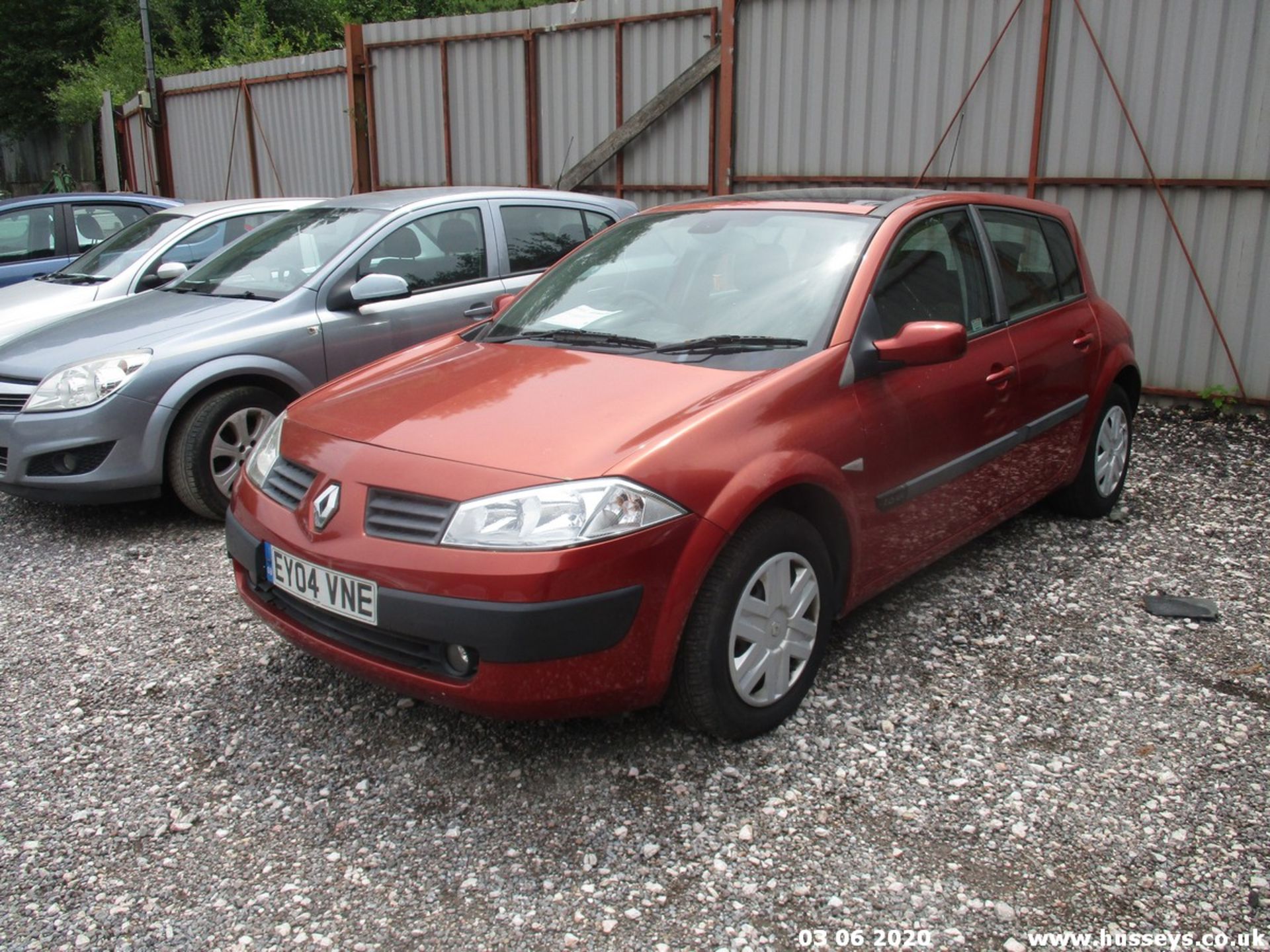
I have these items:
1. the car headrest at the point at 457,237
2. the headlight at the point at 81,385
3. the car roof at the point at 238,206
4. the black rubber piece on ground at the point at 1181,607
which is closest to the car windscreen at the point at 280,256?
the car headrest at the point at 457,237

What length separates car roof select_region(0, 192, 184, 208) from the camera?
9.08m

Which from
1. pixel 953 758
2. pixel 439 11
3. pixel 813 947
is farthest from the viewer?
pixel 439 11

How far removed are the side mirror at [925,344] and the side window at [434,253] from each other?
124 inches

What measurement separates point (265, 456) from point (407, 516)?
2.79 ft

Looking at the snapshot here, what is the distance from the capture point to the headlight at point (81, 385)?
490cm

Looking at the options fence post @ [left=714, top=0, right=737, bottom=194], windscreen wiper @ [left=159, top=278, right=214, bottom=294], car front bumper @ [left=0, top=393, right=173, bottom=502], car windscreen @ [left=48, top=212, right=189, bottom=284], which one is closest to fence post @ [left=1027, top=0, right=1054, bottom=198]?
fence post @ [left=714, top=0, right=737, bottom=194]

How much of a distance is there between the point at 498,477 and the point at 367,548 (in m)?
0.41

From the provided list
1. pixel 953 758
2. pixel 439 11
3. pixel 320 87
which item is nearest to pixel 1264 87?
pixel 953 758

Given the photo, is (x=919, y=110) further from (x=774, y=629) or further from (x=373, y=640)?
(x=373, y=640)

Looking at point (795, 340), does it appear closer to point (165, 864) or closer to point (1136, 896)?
point (1136, 896)

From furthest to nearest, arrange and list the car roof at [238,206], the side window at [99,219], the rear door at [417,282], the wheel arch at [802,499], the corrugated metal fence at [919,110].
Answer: the side window at [99,219] → the car roof at [238,206] → the corrugated metal fence at [919,110] → the rear door at [417,282] → the wheel arch at [802,499]

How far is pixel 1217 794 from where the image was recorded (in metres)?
2.96

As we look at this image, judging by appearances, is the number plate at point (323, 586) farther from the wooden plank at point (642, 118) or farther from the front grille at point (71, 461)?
the wooden plank at point (642, 118)

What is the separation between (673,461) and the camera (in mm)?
2844
